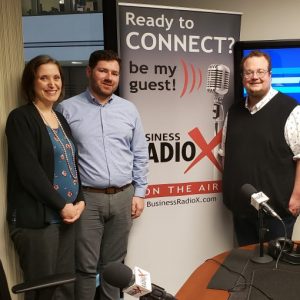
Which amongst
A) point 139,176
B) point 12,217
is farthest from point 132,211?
point 12,217

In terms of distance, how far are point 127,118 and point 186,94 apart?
51cm

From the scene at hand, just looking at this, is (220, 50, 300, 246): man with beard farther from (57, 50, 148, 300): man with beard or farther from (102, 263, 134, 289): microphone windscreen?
(102, 263, 134, 289): microphone windscreen

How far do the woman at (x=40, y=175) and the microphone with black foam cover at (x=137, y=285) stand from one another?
3.06 feet

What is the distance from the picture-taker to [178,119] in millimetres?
2645

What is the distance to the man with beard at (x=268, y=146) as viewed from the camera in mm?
2287

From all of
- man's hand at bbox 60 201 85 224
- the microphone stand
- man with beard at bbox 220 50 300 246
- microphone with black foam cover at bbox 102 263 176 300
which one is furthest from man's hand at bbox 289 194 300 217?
microphone with black foam cover at bbox 102 263 176 300

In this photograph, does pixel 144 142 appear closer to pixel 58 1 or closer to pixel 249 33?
pixel 249 33

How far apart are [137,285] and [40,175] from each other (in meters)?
1.04

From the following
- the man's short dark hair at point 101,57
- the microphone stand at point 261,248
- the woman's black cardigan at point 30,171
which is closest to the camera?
the microphone stand at point 261,248

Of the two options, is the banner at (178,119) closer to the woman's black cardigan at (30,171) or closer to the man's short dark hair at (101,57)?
the man's short dark hair at (101,57)

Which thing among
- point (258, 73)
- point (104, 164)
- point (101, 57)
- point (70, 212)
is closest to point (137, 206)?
point (104, 164)

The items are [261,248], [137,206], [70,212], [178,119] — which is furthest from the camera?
[178,119]

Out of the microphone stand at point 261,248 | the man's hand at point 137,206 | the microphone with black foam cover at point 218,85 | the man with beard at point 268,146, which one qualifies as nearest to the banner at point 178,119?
the microphone with black foam cover at point 218,85

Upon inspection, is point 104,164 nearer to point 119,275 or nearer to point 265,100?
point 265,100
